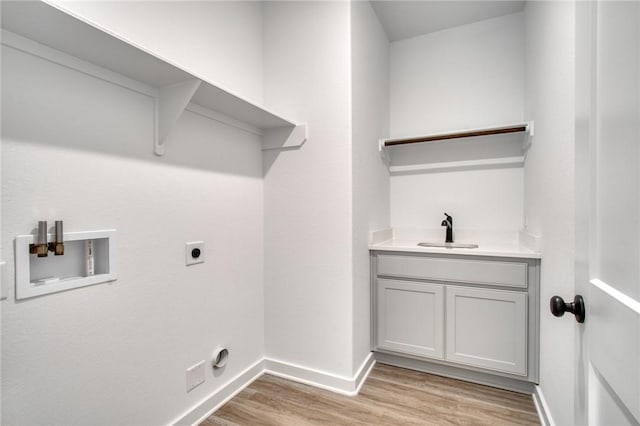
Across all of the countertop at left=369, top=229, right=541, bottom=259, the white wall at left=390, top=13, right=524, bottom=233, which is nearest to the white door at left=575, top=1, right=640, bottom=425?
the countertop at left=369, top=229, right=541, bottom=259

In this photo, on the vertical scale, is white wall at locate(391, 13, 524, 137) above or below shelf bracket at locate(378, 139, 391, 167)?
above

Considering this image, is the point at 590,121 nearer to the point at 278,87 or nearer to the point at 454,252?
the point at 454,252

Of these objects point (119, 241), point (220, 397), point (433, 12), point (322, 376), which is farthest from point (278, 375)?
point (433, 12)

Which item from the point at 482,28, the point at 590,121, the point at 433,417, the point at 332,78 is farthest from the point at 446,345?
the point at 482,28

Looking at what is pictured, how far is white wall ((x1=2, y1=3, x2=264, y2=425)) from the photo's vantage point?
0.98m

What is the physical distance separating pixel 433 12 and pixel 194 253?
2439 mm

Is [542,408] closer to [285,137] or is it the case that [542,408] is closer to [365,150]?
[365,150]

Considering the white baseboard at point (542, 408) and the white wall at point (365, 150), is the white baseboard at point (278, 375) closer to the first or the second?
the white wall at point (365, 150)

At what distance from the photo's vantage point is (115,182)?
4.05 feet

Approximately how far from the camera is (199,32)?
163 cm

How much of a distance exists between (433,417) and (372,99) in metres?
2.07

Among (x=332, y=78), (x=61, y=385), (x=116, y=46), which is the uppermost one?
(x=332, y=78)

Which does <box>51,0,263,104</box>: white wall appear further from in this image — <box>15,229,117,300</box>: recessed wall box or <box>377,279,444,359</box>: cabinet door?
<box>377,279,444,359</box>: cabinet door

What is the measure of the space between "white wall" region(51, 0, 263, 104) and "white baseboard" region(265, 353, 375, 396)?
5.84ft
